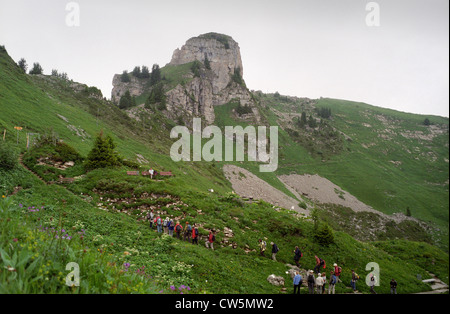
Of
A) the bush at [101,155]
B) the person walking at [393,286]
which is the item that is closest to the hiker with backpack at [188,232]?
the bush at [101,155]

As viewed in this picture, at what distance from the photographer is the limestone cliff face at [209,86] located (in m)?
131

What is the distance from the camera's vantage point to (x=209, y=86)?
152500 mm

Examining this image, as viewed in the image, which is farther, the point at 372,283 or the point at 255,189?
the point at 255,189

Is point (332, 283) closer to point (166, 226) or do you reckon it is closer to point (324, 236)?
point (324, 236)

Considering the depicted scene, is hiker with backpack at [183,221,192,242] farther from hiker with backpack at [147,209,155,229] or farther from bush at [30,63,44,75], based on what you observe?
bush at [30,63,44,75]

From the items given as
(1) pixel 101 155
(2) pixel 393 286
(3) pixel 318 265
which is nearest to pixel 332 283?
(3) pixel 318 265

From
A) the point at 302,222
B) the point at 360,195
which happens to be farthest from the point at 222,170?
the point at 360,195

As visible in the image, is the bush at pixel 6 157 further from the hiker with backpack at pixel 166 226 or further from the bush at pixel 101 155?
the hiker with backpack at pixel 166 226

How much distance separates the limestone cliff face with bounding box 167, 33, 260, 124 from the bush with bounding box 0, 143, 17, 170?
101476mm

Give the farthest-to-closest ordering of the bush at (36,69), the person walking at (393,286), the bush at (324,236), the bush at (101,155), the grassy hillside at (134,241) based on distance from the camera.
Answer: the bush at (36,69), the bush at (101,155), the bush at (324,236), the person walking at (393,286), the grassy hillside at (134,241)

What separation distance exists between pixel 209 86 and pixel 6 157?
Answer: 470 feet

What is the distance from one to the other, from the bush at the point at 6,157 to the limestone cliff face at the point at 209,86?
3995 inches

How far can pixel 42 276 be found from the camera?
511 cm

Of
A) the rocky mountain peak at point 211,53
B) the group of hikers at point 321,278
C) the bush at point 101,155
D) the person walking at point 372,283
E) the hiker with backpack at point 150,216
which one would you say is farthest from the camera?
the rocky mountain peak at point 211,53
